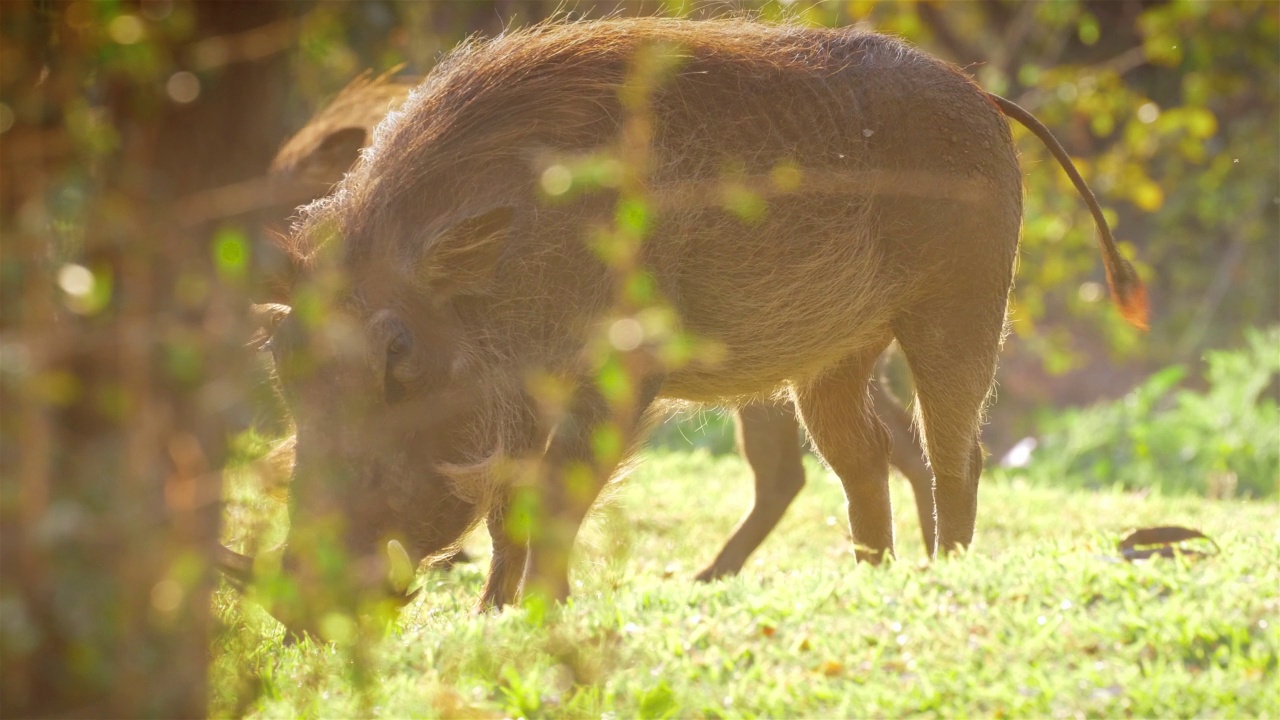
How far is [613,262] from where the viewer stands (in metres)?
3.57

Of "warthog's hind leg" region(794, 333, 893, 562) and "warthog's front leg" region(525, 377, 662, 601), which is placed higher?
"warthog's front leg" region(525, 377, 662, 601)

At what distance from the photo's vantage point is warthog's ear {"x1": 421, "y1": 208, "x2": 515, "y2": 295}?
11.4 ft

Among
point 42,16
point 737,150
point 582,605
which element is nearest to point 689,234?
point 737,150

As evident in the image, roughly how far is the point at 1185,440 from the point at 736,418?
12.9ft

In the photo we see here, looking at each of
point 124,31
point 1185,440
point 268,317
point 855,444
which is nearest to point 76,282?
point 124,31

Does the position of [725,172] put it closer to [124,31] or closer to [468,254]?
[468,254]

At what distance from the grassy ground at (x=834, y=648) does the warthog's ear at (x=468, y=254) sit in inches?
27.8

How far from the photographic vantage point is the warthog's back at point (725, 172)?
11.8 feet

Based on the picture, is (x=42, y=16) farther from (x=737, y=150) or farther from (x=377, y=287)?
(x=737, y=150)

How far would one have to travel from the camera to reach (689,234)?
12.5 ft

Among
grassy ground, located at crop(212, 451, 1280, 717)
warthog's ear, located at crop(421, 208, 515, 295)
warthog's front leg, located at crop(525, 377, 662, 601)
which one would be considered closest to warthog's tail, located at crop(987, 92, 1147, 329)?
grassy ground, located at crop(212, 451, 1280, 717)

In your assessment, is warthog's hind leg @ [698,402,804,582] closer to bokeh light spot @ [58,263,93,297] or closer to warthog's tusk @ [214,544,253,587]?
warthog's tusk @ [214,544,253,587]

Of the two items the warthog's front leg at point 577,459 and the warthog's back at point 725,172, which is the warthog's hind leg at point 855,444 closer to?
the warthog's back at point 725,172

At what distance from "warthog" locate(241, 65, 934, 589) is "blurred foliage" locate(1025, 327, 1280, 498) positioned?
2.70 metres
